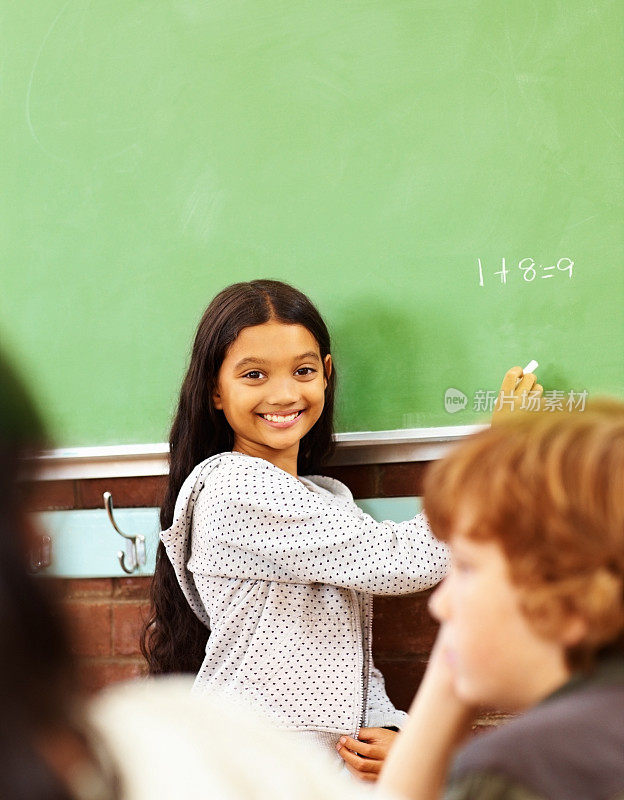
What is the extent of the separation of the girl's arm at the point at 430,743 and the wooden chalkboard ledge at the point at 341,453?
843 millimetres

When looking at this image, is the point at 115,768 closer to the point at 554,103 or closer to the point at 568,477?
the point at 568,477

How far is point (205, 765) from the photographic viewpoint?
59 cm

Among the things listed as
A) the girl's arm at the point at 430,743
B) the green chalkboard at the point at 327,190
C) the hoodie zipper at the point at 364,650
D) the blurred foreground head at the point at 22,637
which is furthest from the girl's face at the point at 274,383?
the blurred foreground head at the point at 22,637

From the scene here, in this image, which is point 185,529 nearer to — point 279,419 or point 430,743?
point 279,419

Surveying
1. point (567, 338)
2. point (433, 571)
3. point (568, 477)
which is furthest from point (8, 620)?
point (567, 338)

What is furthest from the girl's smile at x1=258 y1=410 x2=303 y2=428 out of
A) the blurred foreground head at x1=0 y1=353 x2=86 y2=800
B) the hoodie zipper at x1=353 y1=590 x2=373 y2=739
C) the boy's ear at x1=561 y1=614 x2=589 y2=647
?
the blurred foreground head at x1=0 y1=353 x2=86 y2=800

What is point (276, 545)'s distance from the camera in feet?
5.15

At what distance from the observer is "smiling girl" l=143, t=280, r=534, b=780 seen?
61.5 inches

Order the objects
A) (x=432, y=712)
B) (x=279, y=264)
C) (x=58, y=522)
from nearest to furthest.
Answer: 1. (x=432, y=712)
2. (x=279, y=264)
3. (x=58, y=522)

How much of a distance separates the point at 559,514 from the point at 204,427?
43.4 inches

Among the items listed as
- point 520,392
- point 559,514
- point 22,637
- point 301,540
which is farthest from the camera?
point 520,392

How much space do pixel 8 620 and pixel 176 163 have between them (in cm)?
146

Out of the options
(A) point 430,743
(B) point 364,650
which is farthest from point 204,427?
(A) point 430,743

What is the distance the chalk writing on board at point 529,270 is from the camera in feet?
5.45
